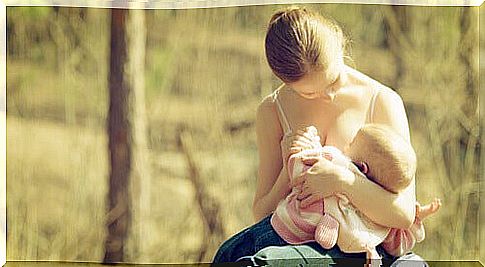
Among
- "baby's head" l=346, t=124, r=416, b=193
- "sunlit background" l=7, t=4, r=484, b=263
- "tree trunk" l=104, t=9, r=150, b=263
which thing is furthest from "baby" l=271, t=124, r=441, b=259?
"tree trunk" l=104, t=9, r=150, b=263

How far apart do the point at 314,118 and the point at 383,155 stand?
0.79 feet

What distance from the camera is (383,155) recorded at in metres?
2.81

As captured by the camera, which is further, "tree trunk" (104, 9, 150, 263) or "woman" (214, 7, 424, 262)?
"tree trunk" (104, 9, 150, 263)

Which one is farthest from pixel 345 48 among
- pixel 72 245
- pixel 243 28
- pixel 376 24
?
pixel 72 245

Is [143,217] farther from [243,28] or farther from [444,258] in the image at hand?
Answer: [444,258]

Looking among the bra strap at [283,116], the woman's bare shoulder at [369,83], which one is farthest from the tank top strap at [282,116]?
the woman's bare shoulder at [369,83]

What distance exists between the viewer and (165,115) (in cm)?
301

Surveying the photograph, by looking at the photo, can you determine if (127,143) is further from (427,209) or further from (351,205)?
(427,209)

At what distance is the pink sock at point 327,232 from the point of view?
9.29ft

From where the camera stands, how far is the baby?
2.83 meters

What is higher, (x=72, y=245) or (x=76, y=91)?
(x=76, y=91)

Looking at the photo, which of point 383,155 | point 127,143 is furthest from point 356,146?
point 127,143

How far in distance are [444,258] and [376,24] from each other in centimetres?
76

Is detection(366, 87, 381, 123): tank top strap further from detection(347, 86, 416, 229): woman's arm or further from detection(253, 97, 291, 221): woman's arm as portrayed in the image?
detection(253, 97, 291, 221): woman's arm
